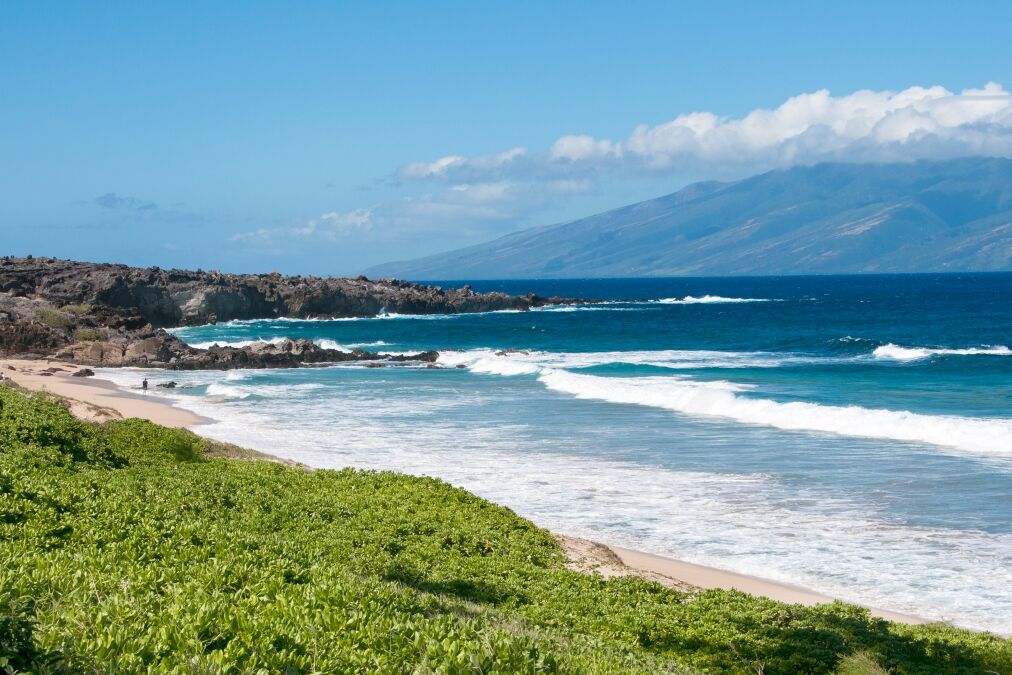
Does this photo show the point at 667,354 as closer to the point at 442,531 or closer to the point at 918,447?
the point at 918,447

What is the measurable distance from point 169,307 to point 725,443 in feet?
253

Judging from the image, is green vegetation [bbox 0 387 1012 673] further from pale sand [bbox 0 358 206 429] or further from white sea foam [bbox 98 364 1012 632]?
pale sand [bbox 0 358 206 429]

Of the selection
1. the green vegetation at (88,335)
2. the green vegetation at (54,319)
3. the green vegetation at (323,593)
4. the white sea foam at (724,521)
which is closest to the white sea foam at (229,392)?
the white sea foam at (724,521)

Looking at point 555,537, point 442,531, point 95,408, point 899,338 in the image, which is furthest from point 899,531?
point 899,338

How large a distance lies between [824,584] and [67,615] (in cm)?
1152

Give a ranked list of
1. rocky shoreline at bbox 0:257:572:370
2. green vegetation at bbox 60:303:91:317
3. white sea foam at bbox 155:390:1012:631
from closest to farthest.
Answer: white sea foam at bbox 155:390:1012:631
rocky shoreline at bbox 0:257:572:370
green vegetation at bbox 60:303:91:317

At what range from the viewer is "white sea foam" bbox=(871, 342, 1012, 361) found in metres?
58.1

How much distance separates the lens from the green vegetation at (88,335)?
6131 cm

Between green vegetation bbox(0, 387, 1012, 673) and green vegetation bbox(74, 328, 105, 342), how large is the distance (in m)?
46.6

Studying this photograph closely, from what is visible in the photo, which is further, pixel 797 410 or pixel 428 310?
pixel 428 310

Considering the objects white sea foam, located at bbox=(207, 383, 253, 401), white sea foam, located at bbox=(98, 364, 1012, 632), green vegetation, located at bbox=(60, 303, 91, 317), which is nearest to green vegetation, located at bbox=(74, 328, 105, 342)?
green vegetation, located at bbox=(60, 303, 91, 317)

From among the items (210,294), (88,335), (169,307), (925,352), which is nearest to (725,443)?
(925,352)

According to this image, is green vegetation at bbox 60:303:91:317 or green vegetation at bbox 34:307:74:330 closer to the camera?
green vegetation at bbox 34:307:74:330

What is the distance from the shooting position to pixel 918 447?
89.3ft
